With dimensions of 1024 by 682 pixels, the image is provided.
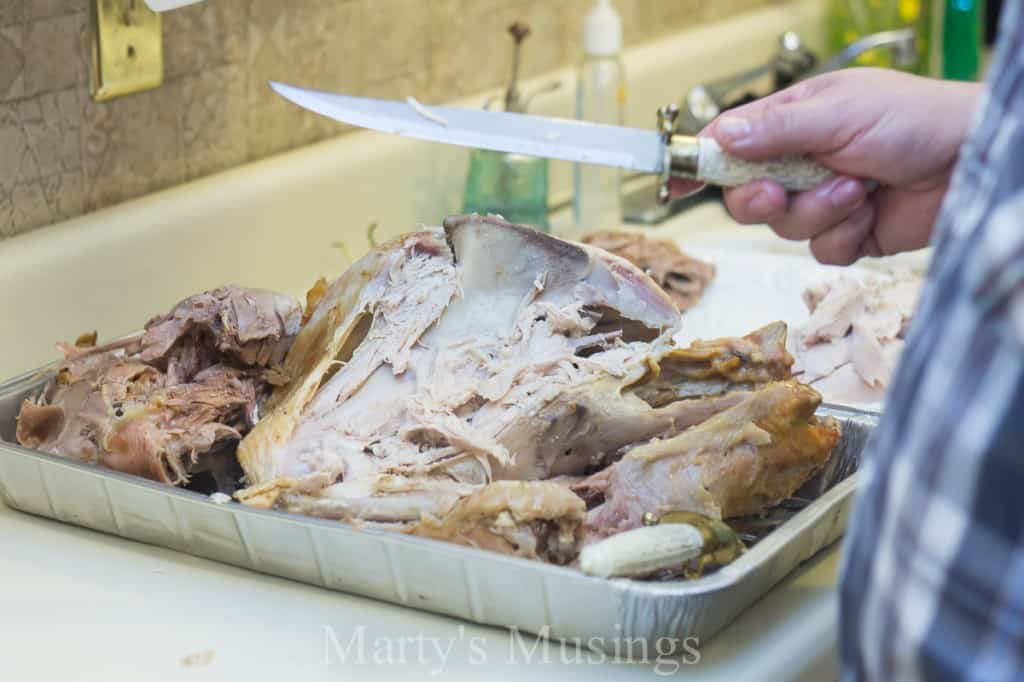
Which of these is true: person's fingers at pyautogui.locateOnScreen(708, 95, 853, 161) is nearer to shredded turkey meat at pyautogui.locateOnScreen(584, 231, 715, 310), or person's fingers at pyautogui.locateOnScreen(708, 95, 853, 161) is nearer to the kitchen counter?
the kitchen counter

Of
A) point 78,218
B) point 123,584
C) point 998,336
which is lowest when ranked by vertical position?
point 123,584

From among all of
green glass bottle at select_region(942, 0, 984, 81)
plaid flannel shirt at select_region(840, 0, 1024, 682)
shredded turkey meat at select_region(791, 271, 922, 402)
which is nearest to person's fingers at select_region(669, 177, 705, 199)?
shredded turkey meat at select_region(791, 271, 922, 402)

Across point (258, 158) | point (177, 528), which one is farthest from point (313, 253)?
point (177, 528)

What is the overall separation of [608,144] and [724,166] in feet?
0.31

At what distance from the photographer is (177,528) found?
101cm

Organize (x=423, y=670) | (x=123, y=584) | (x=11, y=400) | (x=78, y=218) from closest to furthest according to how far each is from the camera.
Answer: (x=423, y=670)
(x=123, y=584)
(x=11, y=400)
(x=78, y=218)

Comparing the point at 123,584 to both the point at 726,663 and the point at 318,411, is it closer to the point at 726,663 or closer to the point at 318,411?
the point at 318,411

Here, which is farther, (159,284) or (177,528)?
(159,284)

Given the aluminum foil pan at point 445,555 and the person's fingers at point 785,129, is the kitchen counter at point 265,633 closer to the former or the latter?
the aluminum foil pan at point 445,555

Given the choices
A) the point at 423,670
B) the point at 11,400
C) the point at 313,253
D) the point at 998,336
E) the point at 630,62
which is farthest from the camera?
the point at 630,62

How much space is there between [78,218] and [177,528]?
0.54m

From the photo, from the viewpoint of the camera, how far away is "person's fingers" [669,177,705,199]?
119 cm

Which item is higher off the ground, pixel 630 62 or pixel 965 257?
pixel 965 257

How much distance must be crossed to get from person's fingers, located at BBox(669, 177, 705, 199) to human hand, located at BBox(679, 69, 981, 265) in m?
0.03
